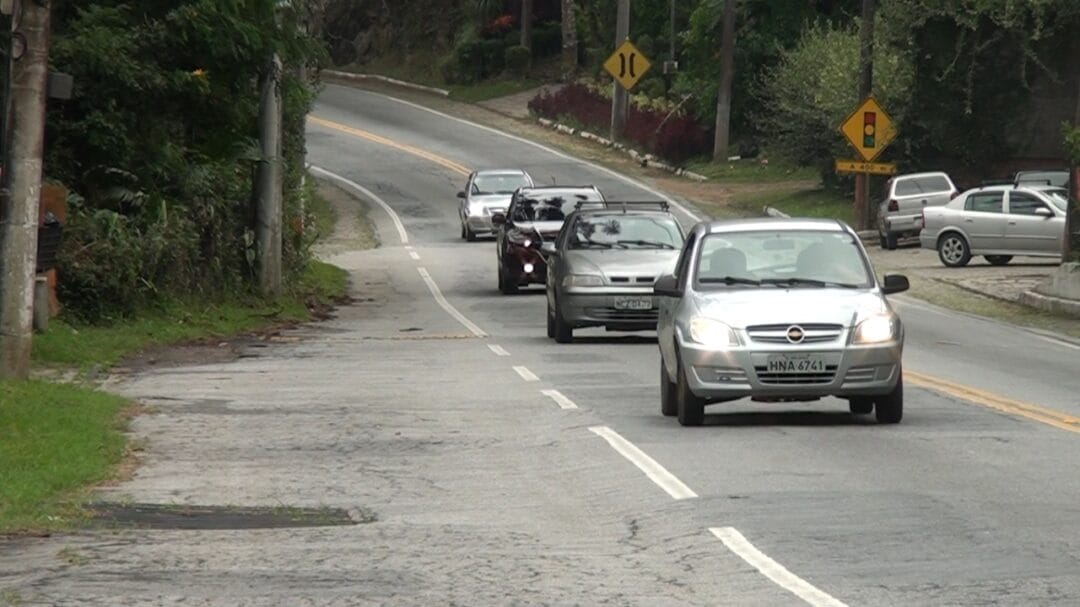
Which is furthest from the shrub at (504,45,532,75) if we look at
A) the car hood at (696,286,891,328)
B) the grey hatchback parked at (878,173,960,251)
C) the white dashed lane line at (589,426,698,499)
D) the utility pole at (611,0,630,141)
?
the white dashed lane line at (589,426,698,499)

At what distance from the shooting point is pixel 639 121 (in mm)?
72312

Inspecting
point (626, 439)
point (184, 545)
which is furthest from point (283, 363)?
point (184, 545)

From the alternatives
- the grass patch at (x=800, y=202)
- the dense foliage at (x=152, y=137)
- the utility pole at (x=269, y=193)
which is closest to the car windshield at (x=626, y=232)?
the dense foliage at (x=152, y=137)

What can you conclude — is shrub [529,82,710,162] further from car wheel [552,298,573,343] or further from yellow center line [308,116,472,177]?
car wheel [552,298,573,343]

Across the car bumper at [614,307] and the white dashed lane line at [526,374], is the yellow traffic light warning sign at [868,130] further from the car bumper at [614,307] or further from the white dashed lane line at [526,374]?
the white dashed lane line at [526,374]

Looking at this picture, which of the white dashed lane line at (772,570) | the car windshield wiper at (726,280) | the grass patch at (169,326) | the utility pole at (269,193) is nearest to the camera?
the white dashed lane line at (772,570)

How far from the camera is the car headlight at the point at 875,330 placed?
15859 millimetres

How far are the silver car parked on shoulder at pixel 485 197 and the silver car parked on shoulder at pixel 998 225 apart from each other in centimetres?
1224

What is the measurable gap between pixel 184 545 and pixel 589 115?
65.4 m

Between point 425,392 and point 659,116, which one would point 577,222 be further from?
point 659,116

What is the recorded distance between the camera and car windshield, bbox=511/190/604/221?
36.1 meters

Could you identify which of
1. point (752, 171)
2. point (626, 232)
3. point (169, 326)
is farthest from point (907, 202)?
point (169, 326)

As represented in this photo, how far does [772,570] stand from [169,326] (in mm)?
18381

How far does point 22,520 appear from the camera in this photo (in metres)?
11.9
